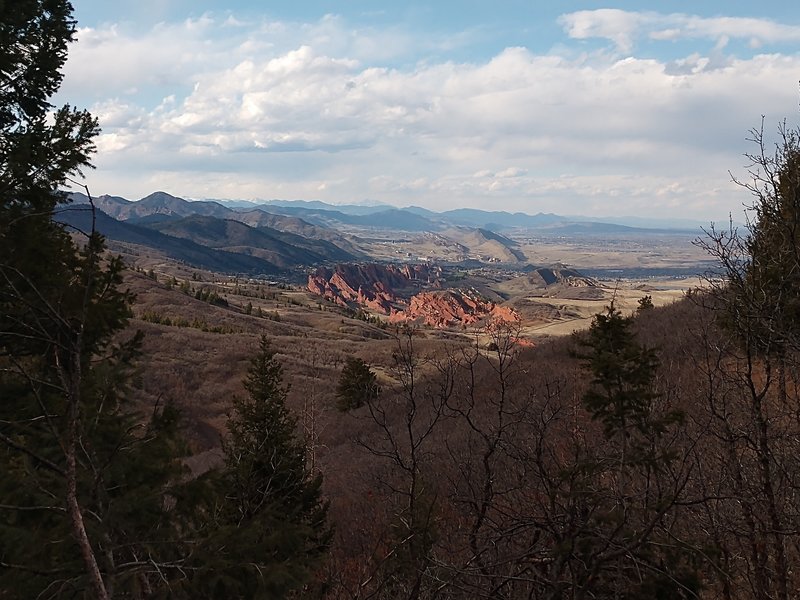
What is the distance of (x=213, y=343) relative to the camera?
56.3 m

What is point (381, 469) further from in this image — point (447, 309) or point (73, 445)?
point (447, 309)

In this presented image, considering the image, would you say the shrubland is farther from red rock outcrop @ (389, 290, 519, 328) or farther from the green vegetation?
red rock outcrop @ (389, 290, 519, 328)

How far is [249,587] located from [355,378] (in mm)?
29581

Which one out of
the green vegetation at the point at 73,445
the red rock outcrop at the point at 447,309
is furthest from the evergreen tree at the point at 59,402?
the red rock outcrop at the point at 447,309

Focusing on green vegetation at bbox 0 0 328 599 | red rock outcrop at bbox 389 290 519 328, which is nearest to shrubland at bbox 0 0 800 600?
green vegetation at bbox 0 0 328 599

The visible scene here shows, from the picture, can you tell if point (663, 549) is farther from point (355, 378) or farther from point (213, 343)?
point (213, 343)

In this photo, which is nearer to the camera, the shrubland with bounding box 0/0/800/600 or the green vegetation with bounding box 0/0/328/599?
the green vegetation with bounding box 0/0/328/599

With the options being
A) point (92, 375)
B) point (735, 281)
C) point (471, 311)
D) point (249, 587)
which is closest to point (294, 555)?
point (249, 587)

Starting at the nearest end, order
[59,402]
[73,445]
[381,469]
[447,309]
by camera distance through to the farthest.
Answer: [73,445]
[59,402]
[381,469]
[447,309]

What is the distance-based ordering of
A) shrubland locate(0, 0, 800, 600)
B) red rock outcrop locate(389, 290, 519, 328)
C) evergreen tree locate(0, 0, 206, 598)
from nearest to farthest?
evergreen tree locate(0, 0, 206, 598) → shrubland locate(0, 0, 800, 600) → red rock outcrop locate(389, 290, 519, 328)

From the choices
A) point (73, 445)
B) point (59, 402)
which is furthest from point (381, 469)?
point (73, 445)

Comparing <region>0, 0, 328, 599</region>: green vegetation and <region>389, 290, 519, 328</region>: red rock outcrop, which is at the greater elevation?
<region>0, 0, 328, 599</region>: green vegetation

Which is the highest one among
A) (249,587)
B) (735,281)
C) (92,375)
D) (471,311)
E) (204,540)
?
(735,281)

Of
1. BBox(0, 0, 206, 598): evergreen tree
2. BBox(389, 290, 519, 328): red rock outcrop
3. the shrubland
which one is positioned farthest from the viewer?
BBox(389, 290, 519, 328): red rock outcrop
